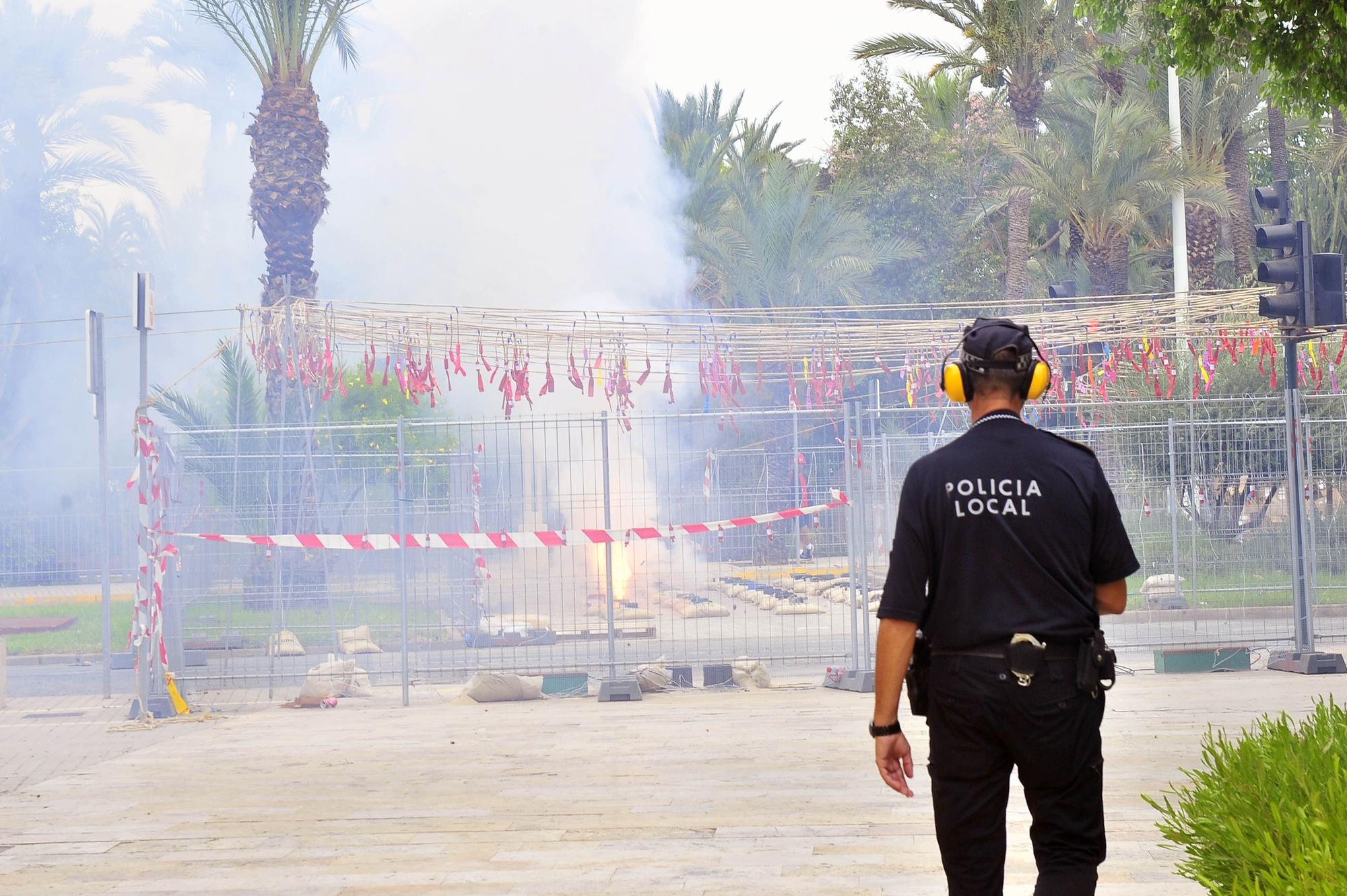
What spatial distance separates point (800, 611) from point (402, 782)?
564 centimetres

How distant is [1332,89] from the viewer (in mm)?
6066

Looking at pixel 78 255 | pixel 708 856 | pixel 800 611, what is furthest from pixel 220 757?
pixel 78 255

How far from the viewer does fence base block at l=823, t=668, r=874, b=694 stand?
1136 centimetres

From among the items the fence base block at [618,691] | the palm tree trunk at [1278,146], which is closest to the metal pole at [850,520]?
the fence base block at [618,691]

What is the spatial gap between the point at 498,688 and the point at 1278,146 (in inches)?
889

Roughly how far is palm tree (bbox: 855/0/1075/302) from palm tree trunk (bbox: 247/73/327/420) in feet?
34.7

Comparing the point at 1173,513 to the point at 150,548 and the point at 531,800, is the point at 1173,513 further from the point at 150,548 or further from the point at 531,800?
the point at 150,548

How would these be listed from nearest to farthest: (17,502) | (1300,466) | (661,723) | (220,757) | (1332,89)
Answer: (1332,89) < (220,757) < (661,723) < (1300,466) < (17,502)

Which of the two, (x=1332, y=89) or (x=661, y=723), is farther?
(x=661, y=723)

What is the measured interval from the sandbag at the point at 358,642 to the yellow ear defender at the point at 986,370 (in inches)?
404

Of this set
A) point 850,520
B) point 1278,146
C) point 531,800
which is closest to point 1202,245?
point 1278,146

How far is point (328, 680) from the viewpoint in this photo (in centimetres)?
1195

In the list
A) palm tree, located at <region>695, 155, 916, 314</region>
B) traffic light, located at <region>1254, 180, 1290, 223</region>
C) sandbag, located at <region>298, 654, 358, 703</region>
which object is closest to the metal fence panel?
sandbag, located at <region>298, 654, 358, 703</region>

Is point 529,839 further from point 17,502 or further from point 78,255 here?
point 78,255
